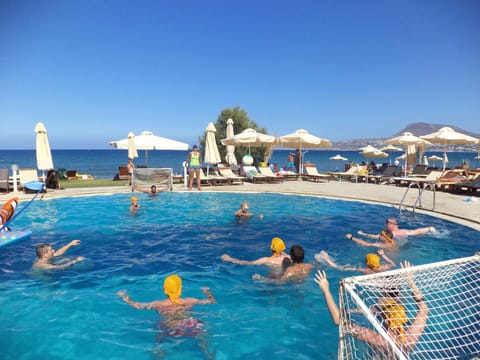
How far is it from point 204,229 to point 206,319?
445cm

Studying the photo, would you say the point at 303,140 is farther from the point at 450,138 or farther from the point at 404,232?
the point at 404,232

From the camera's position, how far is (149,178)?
1406cm

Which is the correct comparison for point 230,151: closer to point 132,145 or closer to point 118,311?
point 132,145

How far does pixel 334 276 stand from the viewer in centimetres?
566

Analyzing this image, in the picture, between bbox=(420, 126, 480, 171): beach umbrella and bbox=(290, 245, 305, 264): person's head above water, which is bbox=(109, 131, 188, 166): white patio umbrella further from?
bbox=(420, 126, 480, 171): beach umbrella

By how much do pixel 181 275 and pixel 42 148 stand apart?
38.2 feet

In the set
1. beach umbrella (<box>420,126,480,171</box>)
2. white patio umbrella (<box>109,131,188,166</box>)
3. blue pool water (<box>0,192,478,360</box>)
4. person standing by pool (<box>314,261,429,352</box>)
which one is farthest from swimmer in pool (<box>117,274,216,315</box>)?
beach umbrella (<box>420,126,480,171</box>)

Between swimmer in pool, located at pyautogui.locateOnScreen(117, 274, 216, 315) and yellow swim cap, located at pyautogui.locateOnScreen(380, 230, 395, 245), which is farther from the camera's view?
yellow swim cap, located at pyautogui.locateOnScreen(380, 230, 395, 245)

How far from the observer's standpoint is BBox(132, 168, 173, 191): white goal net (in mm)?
13930

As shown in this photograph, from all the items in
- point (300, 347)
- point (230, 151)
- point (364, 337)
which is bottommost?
point (300, 347)

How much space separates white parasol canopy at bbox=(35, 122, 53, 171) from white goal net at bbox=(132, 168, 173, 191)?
386 cm

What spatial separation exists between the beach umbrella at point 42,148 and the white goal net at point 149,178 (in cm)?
386

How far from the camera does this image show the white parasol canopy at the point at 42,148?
14.0 m

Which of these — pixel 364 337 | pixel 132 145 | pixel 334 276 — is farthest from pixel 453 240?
pixel 132 145
